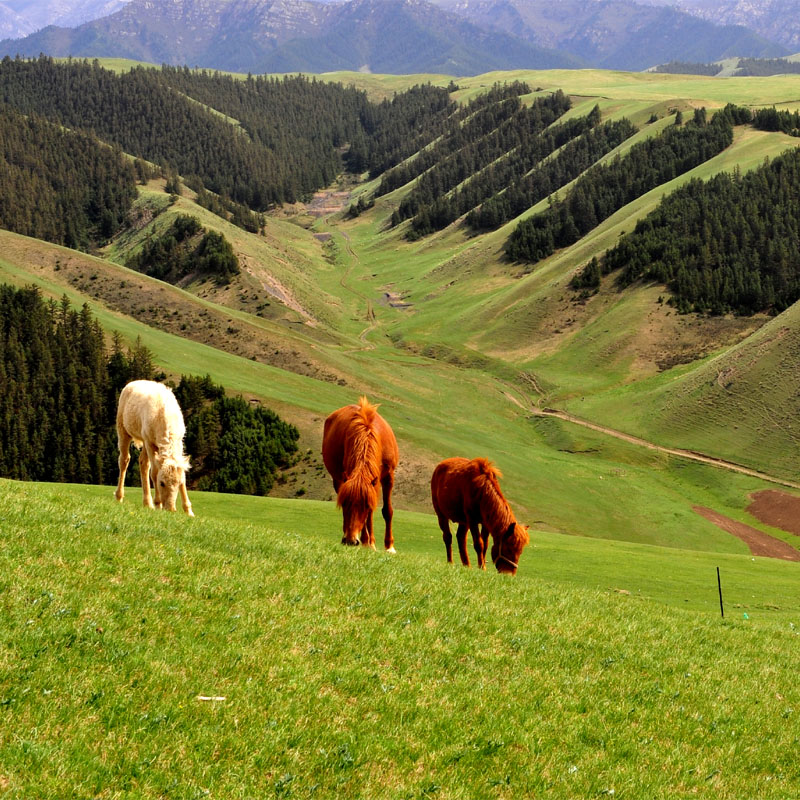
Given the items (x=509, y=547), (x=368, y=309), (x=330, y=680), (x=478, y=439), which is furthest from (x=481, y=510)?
(x=368, y=309)

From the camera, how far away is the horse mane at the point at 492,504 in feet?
70.3

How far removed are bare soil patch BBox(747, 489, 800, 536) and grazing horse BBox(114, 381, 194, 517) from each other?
57.8m

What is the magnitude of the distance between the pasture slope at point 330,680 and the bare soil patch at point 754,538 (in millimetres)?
42466

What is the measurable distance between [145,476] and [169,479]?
252cm

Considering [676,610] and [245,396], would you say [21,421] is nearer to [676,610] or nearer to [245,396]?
[245,396]

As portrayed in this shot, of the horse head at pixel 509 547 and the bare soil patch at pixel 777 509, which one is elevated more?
the horse head at pixel 509 547

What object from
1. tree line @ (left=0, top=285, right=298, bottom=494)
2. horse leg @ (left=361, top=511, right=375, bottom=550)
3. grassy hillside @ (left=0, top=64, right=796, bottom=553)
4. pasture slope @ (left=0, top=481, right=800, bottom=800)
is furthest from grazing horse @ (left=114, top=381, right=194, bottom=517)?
tree line @ (left=0, top=285, right=298, bottom=494)

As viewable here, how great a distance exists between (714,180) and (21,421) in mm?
130052

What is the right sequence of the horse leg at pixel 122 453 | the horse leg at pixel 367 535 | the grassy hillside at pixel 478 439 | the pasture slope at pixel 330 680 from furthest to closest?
the grassy hillside at pixel 478 439 → the horse leg at pixel 122 453 → the horse leg at pixel 367 535 → the pasture slope at pixel 330 680

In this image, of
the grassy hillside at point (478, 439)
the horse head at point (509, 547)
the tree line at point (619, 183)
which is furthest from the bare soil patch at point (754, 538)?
the tree line at point (619, 183)

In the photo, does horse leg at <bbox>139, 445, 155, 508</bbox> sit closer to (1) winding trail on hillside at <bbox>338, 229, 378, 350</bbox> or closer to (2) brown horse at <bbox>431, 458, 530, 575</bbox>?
(2) brown horse at <bbox>431, 458, 530, 575</bbox>

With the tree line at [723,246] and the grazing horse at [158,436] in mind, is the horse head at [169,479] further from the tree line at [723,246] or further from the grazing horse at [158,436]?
the tree line at [723,246]

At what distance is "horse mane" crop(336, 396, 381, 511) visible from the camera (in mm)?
17906

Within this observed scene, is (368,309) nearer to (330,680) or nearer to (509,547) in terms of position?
(509,547)
